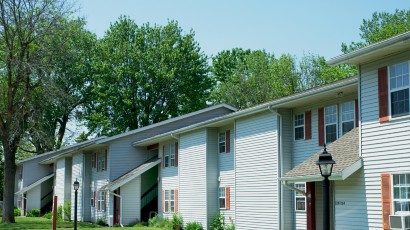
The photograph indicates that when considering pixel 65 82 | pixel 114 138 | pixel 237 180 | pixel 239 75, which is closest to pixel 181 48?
pixel 239 75

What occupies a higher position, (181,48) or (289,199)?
(181,48)

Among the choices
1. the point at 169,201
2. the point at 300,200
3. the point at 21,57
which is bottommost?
the point at 169,201

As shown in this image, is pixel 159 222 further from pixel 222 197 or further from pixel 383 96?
pixel 383 96

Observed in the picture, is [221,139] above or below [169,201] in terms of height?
above

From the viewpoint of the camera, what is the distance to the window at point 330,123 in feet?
69.9

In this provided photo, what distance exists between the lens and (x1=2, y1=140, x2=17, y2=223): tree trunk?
1567 inches

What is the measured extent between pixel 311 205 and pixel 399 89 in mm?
6576

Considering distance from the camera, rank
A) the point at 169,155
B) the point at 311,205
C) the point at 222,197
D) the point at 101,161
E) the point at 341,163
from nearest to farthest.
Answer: the point at 341,163, the point at 311,205, the point at 222,197, the point at 169,155, the point at 101,161

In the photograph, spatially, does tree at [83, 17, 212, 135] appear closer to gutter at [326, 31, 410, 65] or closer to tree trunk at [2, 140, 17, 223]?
tree trunk at [2, 140, 17, 223]

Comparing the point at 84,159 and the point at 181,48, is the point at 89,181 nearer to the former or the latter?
the point at 84,159

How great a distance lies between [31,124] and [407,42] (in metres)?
29.7

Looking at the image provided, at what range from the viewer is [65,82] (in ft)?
198

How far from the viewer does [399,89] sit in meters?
15.8

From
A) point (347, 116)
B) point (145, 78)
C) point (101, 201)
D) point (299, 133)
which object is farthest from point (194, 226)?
point (145, 78)
